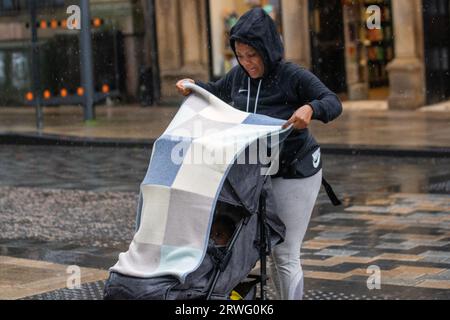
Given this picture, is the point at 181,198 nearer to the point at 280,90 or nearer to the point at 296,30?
the point at 280,90

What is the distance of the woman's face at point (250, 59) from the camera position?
5453 millimetres

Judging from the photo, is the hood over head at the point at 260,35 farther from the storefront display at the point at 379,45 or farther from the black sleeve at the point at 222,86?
the storefront display at the point at 379,45

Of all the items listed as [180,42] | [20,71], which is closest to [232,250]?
[180,42]

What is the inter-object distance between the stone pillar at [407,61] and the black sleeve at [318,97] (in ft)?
56.8

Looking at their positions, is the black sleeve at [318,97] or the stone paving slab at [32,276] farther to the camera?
the stone paving slab at [32,276]

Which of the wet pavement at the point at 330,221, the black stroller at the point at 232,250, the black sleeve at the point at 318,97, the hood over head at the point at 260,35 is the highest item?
the hood over head at the point at 260,35

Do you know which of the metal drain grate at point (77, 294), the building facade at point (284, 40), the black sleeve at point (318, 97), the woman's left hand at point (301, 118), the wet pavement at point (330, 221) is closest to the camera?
the woman's left hand at point (301, 118)

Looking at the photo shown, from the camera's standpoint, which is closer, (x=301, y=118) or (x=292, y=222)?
(x=301, y=118)

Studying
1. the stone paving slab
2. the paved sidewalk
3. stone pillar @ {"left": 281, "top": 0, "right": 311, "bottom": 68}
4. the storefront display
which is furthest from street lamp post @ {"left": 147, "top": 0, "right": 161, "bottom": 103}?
the stone paving slab

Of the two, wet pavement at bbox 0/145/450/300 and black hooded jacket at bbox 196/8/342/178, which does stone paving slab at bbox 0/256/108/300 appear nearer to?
wet pavement at bbox 0/145/450/300

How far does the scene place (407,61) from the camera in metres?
22.8

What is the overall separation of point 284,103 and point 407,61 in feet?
57.9

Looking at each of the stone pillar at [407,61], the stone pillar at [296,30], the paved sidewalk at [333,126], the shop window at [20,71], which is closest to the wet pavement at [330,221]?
the paved sidewalk at [333,126]

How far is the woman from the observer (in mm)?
5410
